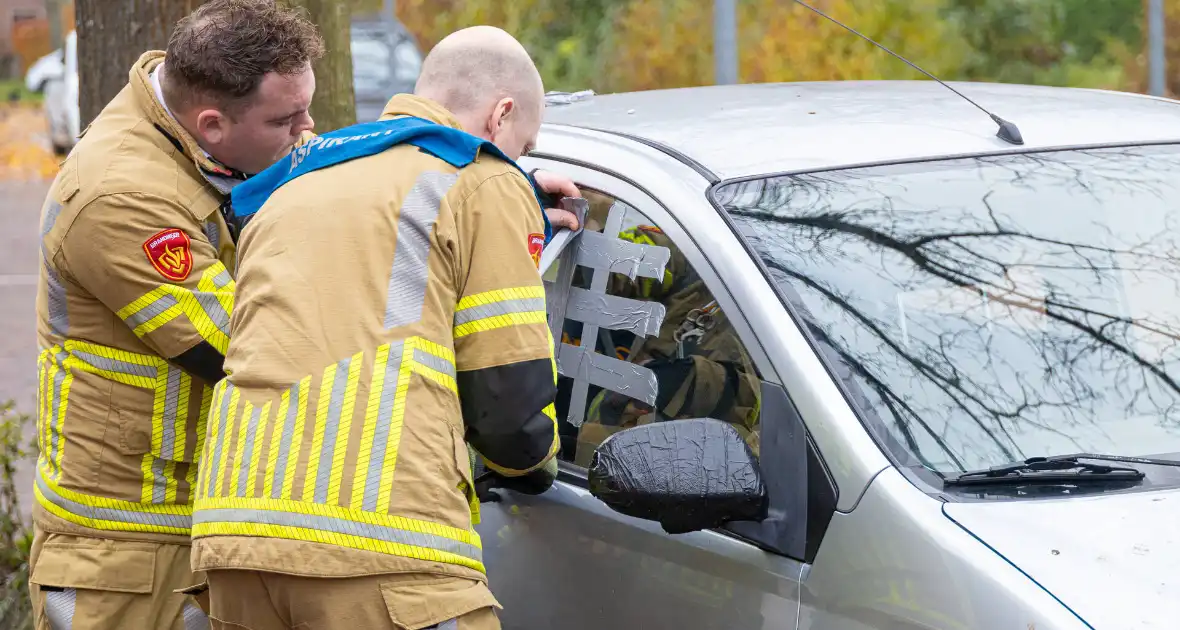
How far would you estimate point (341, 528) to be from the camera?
210 cm

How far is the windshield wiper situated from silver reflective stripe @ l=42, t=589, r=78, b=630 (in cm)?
162

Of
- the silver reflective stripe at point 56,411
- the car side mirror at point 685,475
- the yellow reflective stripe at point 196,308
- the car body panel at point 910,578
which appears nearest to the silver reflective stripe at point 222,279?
the yellow reflective stripe at point 196,308

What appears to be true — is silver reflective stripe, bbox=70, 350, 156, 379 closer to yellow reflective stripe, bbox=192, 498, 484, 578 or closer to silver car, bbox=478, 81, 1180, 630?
yellow reflective stripe, bbox=192, 498, 484, 578

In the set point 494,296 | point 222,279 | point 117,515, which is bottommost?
point 117,515

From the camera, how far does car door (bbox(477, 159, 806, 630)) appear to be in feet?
7.69

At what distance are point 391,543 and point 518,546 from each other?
744mm

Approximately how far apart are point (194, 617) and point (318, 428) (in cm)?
84

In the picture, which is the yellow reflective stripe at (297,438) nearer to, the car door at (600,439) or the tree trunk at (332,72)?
the car door at (600,439)

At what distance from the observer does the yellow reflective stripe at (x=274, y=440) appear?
2.13 m

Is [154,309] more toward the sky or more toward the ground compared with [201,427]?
more toward the sky

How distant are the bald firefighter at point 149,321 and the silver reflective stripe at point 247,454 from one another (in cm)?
46

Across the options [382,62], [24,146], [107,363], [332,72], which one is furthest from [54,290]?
[24,146]

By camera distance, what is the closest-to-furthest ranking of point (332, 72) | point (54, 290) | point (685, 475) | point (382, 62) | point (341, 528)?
1. point (341, 528)
2. point (685, 475)
3. point (54, 290)
4. point (332, 72)
5. point (382, 62)

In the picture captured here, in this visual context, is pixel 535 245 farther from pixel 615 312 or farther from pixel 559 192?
pixel 559 192
